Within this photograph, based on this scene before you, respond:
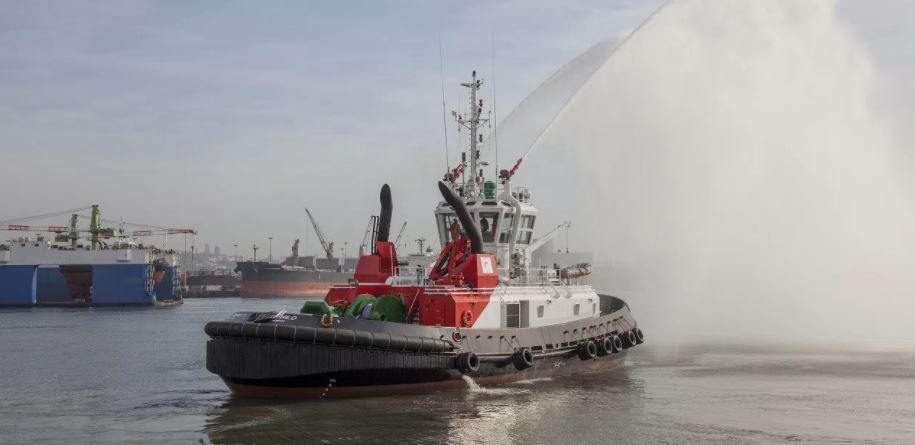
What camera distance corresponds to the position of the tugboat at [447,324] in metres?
19.7

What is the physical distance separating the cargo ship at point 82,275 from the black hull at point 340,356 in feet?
250

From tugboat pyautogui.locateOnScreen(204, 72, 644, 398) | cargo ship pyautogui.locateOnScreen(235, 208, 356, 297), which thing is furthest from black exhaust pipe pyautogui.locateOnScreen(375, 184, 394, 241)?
cargo ship pyautogui.locateOnScreen(235, 208, 356, 297)

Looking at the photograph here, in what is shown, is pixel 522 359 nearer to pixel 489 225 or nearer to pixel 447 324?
pixel 447 324

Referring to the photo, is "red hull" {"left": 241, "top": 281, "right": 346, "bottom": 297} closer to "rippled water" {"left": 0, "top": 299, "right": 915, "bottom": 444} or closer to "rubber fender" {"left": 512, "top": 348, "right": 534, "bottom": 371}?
"rippled water" {"left": 0, "top": 299, "right": 915, "bottom": 444}

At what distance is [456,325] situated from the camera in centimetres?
2156

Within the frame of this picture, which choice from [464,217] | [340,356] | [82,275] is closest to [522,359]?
[464,217]

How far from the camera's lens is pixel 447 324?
2152 cm

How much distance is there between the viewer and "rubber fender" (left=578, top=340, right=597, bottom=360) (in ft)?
81.7

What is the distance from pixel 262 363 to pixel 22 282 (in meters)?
80.6

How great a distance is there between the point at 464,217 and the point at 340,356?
508cm

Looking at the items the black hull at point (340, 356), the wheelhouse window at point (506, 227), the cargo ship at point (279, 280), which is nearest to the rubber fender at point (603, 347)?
the wheelhouse window at point (506, 227)

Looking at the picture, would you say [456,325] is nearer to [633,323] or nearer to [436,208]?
[436,208]

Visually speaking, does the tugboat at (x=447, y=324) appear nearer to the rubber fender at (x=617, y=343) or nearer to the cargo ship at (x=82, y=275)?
the rubber fender at (x=617, y=343)

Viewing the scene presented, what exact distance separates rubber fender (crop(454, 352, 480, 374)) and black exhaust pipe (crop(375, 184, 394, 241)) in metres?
5.25
